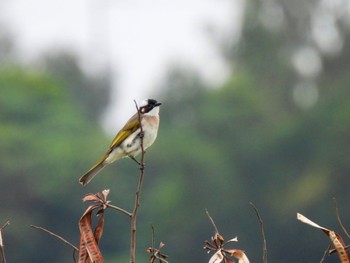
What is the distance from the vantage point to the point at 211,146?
177ft

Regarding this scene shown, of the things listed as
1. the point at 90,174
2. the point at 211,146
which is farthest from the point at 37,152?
the point at 90,174

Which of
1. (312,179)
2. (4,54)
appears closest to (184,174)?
(312,179)

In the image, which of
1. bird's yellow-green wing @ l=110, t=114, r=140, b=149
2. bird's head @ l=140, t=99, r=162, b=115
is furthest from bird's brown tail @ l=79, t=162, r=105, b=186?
bird's head @ l=140, t=99, r=162, b=115

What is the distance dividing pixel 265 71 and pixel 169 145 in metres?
8.29

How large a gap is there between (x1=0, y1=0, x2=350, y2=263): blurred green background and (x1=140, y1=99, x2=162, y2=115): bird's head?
98.4ft

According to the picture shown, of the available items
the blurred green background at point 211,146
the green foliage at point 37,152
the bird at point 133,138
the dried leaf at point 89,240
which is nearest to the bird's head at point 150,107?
the bird at point 133,138

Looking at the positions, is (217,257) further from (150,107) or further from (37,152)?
(37,152)

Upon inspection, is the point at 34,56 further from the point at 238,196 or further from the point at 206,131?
the point at 238,196

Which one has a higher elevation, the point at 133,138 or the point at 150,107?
the point at 150,107

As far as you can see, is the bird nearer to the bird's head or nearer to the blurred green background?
the bird's head

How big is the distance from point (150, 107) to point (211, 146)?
45.5 m

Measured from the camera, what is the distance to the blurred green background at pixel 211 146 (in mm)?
42969

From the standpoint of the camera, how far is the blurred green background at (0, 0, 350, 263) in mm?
42969

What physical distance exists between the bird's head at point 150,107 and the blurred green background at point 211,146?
30.0 meters
